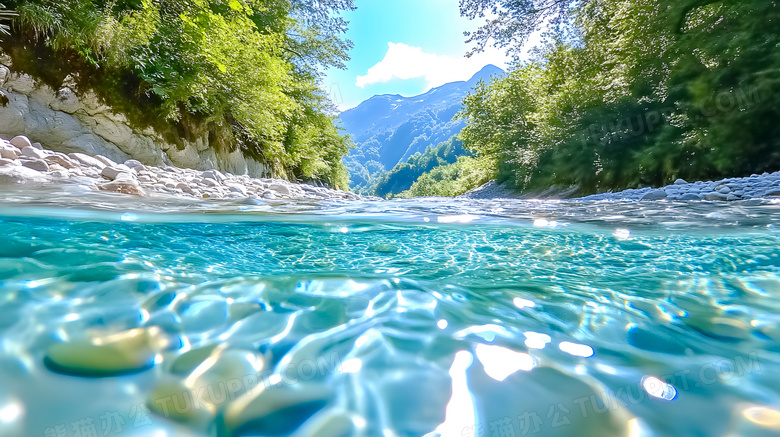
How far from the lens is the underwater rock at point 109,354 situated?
28.6 inches

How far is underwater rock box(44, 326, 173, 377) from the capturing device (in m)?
0.73

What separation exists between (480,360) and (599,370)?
0.92 ft

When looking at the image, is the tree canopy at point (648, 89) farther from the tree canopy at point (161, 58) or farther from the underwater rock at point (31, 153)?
the underwater rock at point (31, 153)

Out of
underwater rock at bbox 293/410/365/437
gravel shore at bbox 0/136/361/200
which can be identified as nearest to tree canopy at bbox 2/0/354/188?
gravel shore at bbox 0/136/361/200

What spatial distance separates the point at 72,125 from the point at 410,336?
25.6 feet

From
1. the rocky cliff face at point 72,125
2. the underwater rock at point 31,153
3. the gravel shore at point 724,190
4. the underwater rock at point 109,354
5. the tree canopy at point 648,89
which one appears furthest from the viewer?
the tree canopy at point 648,89

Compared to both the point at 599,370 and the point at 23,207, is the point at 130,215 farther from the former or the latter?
the point at 599,370

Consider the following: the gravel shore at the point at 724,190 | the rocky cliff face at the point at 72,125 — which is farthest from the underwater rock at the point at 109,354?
the gravel shore at the point at 724,190

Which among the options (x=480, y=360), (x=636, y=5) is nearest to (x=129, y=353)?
(x=480, y=360)

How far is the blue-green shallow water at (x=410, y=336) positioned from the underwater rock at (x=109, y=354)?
0.08ft

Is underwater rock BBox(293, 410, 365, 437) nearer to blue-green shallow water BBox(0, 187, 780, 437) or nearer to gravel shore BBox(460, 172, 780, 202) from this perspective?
blue-green shallow water BBox(0, 187, 780, 437)

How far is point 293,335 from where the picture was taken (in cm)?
93

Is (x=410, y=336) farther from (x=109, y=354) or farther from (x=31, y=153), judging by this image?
(x=31, y=153)

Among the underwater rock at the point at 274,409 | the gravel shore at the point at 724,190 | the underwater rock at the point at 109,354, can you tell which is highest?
the gravel shore at the point at 724,190
